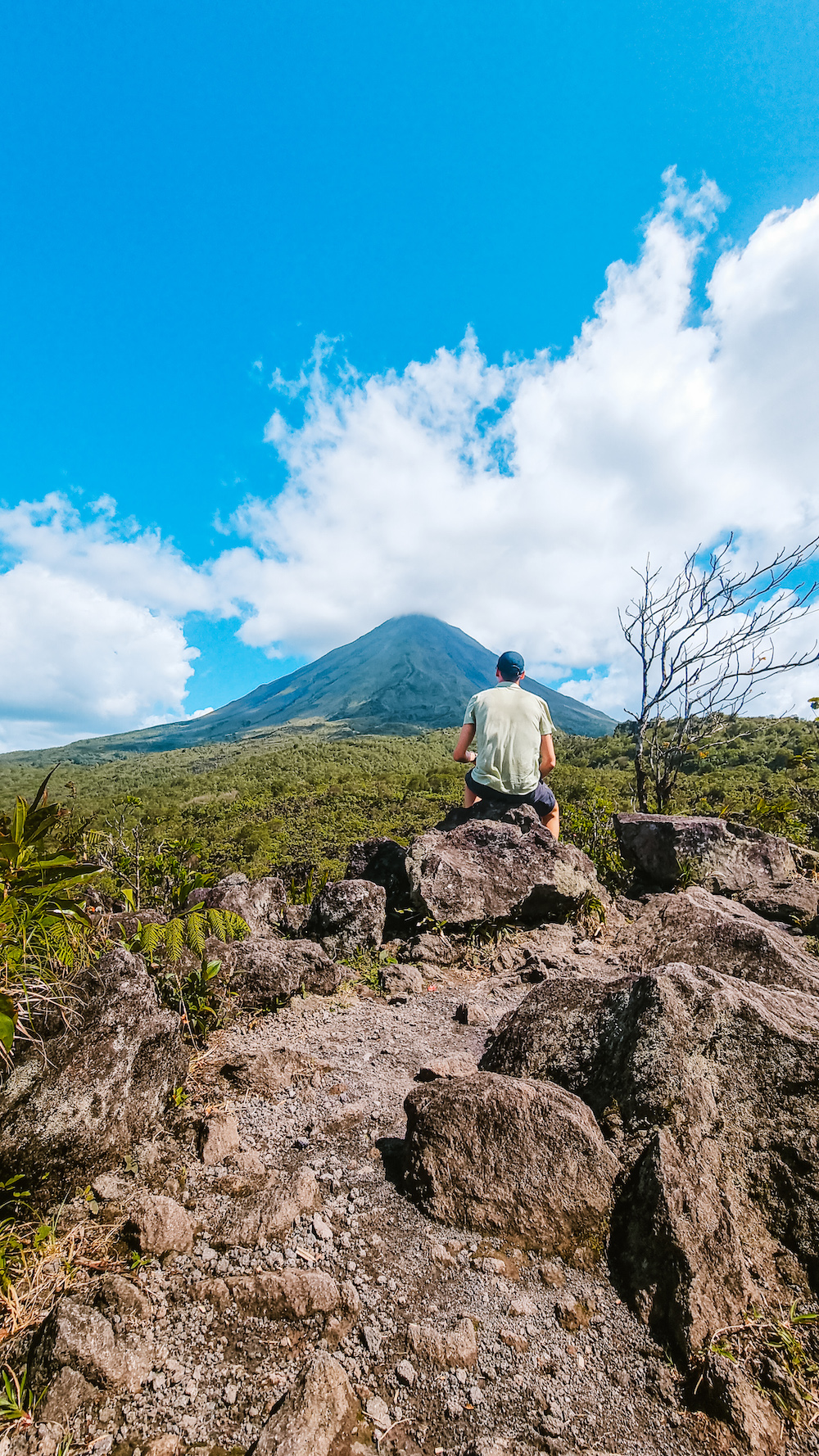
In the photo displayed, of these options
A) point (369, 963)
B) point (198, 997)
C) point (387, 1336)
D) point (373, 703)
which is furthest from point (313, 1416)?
point (373, 703)

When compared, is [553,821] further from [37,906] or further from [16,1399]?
[16,1399]

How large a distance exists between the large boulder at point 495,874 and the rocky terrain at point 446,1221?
170cm

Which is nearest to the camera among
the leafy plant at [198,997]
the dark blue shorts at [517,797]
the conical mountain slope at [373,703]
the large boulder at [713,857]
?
the leafy plant at [198,997]

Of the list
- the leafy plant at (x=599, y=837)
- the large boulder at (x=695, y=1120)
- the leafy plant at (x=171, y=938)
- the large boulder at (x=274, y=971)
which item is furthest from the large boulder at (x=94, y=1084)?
the leafy plant at (x=599, y=837)

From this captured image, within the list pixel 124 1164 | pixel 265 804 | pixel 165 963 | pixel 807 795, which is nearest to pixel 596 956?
pixel 165 963

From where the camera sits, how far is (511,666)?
715cm

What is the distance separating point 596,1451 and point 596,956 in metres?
4.00

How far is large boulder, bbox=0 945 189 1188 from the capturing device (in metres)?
2.86

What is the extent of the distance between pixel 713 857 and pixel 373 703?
12998 cm

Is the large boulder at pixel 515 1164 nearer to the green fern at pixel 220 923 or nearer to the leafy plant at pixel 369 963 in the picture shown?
the leafy plant at pixel 369 963

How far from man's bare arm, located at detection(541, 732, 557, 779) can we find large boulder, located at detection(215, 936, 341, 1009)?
349 centimetres

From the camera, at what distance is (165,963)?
175 inches

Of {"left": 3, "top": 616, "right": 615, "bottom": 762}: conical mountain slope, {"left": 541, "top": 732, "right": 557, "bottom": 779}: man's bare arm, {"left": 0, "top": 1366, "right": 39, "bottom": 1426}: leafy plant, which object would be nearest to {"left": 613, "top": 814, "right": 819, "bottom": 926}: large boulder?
{"left": 541, "top": 732, "right": 557, "bottom": 779}: man's bare arm

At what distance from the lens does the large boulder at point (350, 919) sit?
19.7 ft
